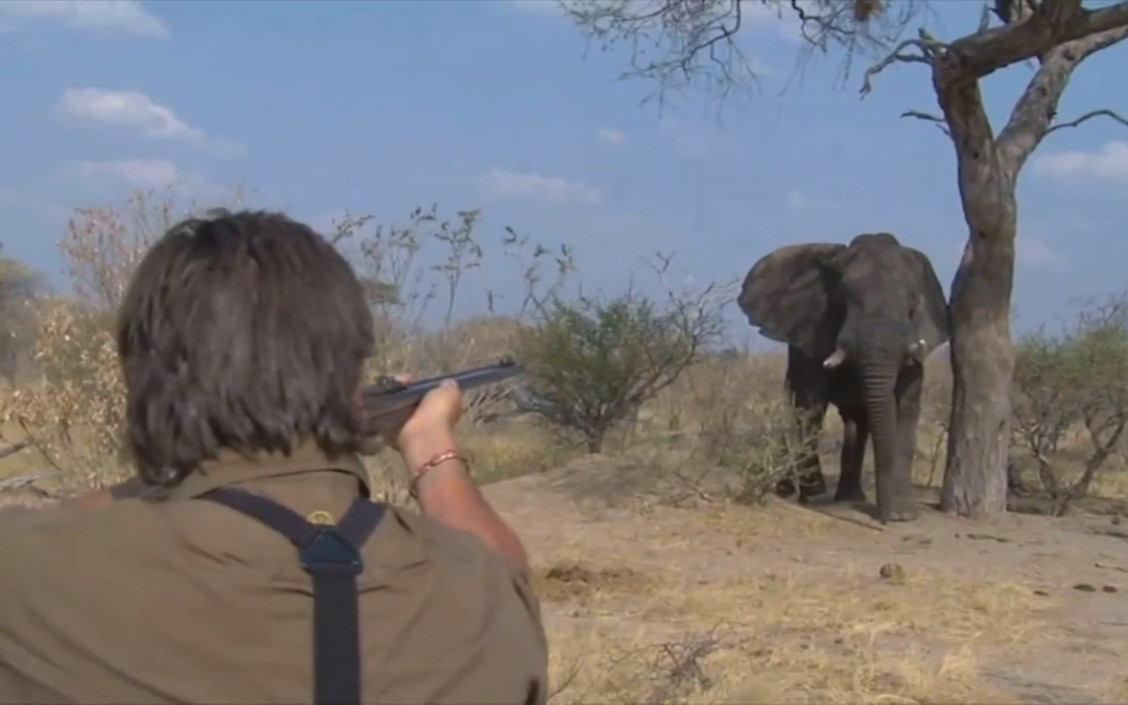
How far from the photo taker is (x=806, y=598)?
346 inches

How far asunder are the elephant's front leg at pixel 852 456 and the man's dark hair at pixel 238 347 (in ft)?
36.6

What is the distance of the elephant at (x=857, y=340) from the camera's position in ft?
39.2

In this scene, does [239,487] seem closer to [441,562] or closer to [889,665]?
[441,562]

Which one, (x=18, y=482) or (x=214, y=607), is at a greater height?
(x=214, y=607)

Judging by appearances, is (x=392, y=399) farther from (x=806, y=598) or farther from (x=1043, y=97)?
(x=1043, y=97)

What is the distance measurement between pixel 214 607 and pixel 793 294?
11.9 m

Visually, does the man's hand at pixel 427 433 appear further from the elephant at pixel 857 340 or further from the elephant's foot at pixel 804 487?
the elephant's foot at pixel 804 487

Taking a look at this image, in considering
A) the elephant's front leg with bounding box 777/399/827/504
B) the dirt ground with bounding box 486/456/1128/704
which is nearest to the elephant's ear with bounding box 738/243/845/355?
the elephant's front leg with bounding box 777/399/827/504

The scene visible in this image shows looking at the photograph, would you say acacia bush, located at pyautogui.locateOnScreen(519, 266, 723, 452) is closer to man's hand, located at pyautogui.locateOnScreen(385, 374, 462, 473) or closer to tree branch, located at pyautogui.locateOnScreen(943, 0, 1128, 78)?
tree branch, located at pyautogui.locateOnScreen(943, 0, 1128, 78)

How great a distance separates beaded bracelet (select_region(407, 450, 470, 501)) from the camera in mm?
2272

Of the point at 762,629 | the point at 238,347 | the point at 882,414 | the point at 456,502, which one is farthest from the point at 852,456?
the point at 238,347

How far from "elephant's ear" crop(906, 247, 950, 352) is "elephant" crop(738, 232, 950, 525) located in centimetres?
1

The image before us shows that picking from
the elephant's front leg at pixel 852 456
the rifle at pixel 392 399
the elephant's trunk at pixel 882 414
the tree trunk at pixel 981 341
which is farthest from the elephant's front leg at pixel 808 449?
the rifle at pixel 392 399

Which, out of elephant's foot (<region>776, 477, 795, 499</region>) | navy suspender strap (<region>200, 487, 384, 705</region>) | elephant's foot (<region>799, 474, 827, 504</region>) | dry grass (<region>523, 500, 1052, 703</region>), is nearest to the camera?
navy suspender strap (<region>200, 487, 384, 705</region>)
